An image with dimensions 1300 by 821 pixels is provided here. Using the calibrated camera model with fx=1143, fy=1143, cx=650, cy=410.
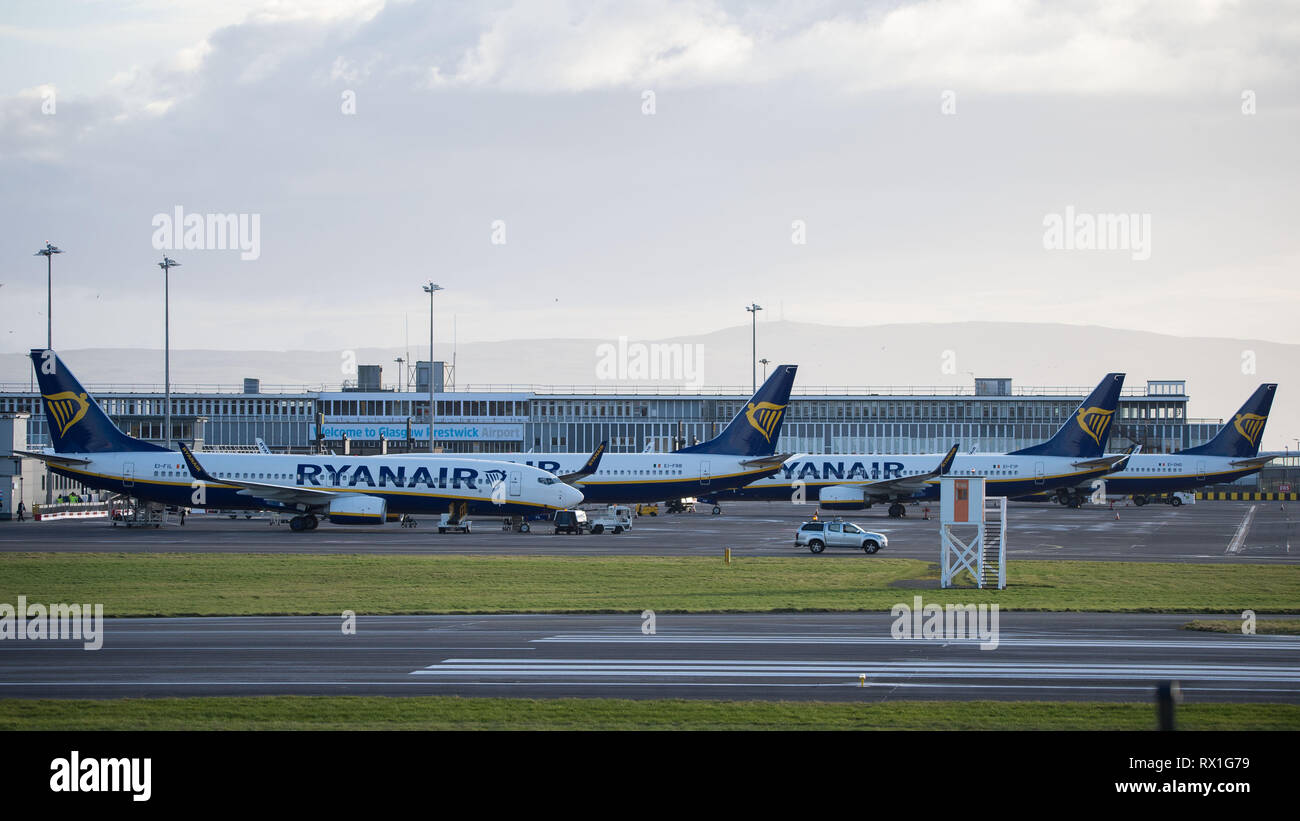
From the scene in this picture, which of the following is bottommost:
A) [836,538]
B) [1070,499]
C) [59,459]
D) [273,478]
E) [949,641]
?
[1070,499]

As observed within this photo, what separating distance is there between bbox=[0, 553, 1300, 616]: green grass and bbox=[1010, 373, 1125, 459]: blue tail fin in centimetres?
4106

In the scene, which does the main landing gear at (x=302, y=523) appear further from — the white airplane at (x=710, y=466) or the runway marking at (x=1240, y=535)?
the runway marking at (x=1240, y=535)

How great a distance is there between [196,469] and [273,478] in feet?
15.1

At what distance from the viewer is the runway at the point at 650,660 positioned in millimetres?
21641

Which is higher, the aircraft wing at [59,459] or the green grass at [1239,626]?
the aircraft wing at [59,459]

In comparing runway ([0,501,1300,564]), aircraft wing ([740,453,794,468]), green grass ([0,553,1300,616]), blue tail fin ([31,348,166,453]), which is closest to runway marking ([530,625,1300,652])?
green grass ([0,553,1300,616])

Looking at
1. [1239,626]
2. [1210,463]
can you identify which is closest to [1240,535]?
[1210,463]

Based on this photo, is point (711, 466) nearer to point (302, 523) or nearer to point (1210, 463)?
point (302, 523)

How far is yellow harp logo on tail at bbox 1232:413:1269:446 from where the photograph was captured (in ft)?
341

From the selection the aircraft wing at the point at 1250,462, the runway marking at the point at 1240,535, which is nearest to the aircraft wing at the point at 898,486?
the runway marking at the point at 1240,535

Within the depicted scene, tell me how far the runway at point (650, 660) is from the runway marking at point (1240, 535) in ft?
104

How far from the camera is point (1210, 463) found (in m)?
103
